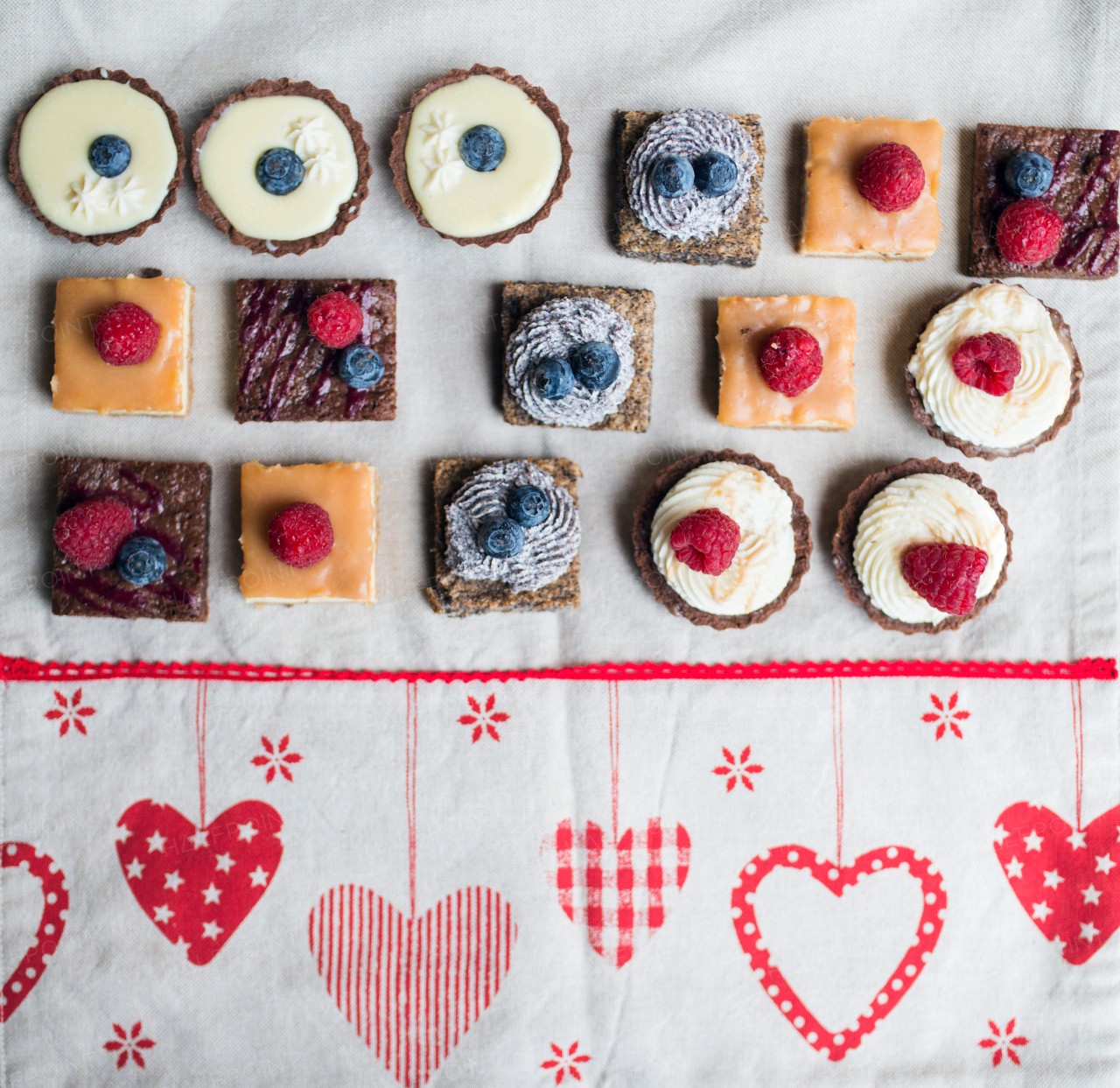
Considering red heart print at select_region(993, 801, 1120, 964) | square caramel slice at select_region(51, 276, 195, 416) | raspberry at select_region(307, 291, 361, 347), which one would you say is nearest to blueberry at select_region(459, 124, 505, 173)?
raspberry at select_region(307, 291, 361, 347)

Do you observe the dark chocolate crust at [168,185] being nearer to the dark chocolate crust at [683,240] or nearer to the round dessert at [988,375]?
the dark chocolate crust at [683,240]

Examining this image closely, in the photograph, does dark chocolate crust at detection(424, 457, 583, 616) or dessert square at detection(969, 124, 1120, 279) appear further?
dessert square at detection(969, 124, 1120, 279)

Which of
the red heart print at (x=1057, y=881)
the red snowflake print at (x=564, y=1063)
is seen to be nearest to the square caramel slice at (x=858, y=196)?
the red heart print at (x=1057, y=881)

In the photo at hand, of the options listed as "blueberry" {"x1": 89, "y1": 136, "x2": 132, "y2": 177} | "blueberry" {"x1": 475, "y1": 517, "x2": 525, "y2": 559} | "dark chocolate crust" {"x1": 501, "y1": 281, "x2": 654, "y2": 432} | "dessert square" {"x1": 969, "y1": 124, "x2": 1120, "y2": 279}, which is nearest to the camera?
"blueberry" {"x1": 475, "y1": 517, "x2": 525, "y2": 559}

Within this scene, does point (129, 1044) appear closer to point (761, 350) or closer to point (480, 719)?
point (480, 719)

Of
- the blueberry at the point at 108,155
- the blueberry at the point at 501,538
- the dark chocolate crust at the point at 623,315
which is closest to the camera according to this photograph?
the blueberry at the point at 501,538

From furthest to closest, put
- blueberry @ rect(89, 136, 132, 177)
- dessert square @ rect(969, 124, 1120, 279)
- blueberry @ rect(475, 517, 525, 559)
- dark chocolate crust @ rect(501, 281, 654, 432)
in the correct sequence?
dessert square @ rect(969, 124, 1120, 279) < dark chocolate crust @ rect(501, 281, 654, 432) < blueberry @ rect(89, 136, 132, 177) < blueberry @ rect(475, 517, 525, 559)

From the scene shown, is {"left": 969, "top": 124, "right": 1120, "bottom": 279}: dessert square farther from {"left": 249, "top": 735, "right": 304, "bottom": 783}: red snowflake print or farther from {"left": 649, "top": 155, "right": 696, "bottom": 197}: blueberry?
{"left": 249, "top": 735, "right": 304, "bottom": 783}: red snowflake print

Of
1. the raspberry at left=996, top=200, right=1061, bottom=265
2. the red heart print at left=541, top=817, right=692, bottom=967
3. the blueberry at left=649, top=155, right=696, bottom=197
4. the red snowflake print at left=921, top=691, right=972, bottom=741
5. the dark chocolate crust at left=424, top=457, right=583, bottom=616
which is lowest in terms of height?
the red heart print at left=541, top=817, right=692, bottom=967
